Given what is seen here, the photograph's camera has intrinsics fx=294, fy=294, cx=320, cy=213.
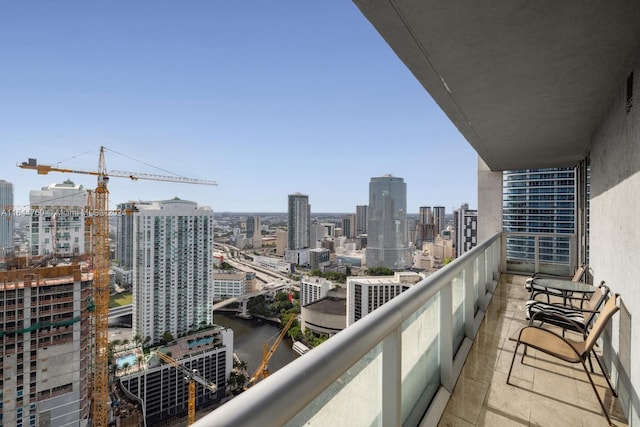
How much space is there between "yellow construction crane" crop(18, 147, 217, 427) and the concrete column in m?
23.2

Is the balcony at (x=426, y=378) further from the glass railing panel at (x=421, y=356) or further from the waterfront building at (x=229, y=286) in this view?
the waterfront building at (x=229, y=286)

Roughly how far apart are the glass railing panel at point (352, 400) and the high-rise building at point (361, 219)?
46426mm

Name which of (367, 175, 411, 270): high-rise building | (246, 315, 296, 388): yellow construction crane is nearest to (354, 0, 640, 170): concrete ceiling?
(246, 315, 296, 388): yellow construction crane

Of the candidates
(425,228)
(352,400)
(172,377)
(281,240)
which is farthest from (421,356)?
→ (281,240)

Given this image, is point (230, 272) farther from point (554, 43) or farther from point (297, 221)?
point (554, 43)

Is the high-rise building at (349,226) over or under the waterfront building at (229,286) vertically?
over

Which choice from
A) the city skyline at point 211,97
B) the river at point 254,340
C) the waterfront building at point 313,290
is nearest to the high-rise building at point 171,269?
the river at point 254,340

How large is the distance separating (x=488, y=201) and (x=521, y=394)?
6418 millimetres

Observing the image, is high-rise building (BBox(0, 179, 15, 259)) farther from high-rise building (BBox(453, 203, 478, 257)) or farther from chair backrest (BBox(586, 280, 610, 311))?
chair backrest (BBox(586, 280, 610, 311))

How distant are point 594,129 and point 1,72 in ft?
109

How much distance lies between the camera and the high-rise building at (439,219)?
28109 millimetres

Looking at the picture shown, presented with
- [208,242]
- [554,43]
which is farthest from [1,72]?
[554,43]

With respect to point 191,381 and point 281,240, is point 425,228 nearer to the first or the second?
point 191,381

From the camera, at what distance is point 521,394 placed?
2406 millimetres
